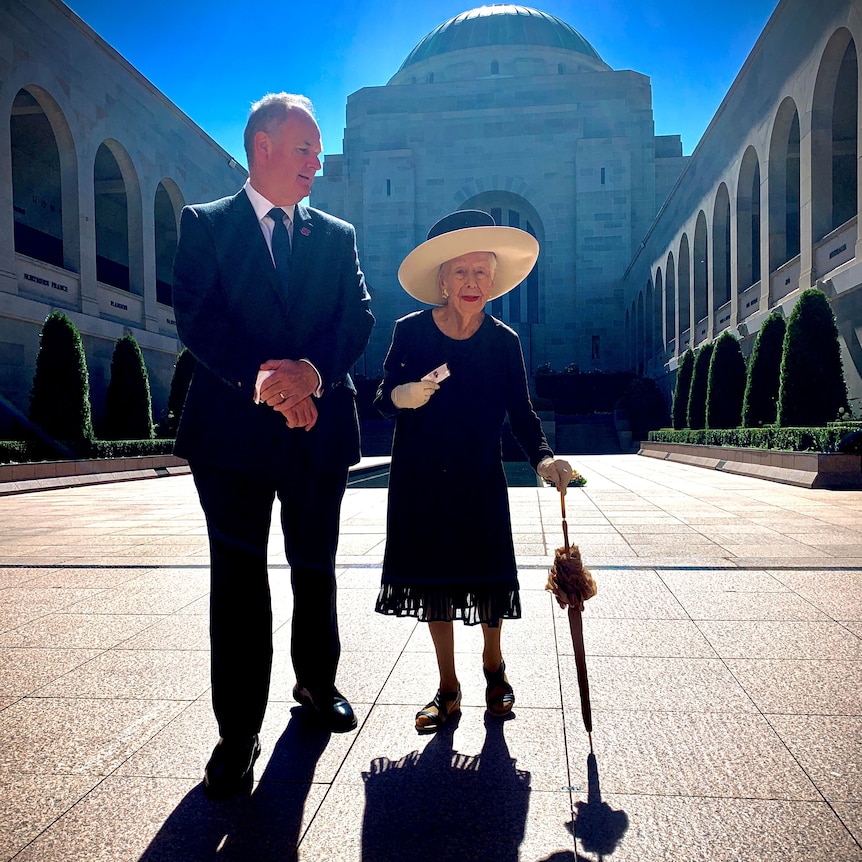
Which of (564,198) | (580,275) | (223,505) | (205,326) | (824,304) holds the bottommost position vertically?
(223,505)

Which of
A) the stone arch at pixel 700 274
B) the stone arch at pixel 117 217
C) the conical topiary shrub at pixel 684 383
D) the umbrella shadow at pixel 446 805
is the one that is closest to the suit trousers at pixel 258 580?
the umbrella shadow at pixel 446 805

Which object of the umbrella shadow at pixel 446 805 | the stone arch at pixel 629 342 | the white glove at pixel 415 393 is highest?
the stone arch at pixel 629 342

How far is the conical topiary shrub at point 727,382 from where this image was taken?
21250 millimetres

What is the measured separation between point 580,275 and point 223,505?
42517 mm

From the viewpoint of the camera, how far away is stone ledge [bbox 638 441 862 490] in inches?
479

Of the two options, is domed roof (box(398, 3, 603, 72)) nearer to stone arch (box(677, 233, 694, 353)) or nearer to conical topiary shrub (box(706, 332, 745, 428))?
stone arch (box(677, 233, 694, 353))

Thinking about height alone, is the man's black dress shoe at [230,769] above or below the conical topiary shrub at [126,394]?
below

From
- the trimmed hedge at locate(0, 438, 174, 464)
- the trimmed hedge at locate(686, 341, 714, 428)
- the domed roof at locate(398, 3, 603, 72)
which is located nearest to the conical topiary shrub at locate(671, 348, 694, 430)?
the trimmed hedge at locate(686, 341, 714, 428)

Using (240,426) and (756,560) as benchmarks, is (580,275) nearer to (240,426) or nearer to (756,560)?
(756,560)

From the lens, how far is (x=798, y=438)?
530 inches

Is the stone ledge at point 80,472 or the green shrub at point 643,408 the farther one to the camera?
the green shrub at point 643,408

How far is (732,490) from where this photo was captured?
40.7 feet

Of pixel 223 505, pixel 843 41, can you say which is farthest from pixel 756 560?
pixel 843 41

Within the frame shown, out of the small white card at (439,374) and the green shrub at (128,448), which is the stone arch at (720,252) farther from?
the small white card at (439,374)
